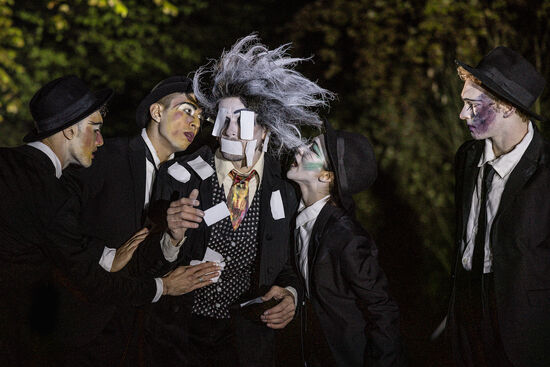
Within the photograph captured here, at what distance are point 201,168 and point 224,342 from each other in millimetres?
998

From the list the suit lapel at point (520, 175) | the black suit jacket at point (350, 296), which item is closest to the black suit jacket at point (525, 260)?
the suit lapel at point (520, 175)

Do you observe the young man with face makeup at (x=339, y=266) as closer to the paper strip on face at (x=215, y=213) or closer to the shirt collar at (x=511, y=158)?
the paper strip on face at (x=215, y=213)

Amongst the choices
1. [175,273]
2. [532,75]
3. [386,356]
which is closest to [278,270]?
[175,273]

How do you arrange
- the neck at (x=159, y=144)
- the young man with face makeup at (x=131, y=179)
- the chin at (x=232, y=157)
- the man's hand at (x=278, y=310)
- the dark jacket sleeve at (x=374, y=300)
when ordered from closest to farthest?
the dark jacket sleeve at (x=374, y=300), the man's hand at (x=278, y=310), the chin at (x=232, y=157), the young man with face makeup at (x=131, y=179), the neck at (x=159, y=144)

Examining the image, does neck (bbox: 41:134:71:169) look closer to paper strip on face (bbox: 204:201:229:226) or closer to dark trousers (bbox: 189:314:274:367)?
paper strip on face (bbox: 204:201:229:226)

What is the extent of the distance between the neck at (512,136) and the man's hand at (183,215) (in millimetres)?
1637

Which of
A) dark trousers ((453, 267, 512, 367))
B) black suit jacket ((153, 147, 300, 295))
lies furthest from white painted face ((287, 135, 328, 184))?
dark trousers ((453, 267, 512, 367))

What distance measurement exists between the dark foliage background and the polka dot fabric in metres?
2.05

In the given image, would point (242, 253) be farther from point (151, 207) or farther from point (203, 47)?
point (203, 47)

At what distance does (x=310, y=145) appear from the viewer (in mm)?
3000

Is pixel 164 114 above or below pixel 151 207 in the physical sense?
above

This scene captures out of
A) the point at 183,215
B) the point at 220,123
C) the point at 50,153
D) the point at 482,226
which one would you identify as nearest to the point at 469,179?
the point at 482,226

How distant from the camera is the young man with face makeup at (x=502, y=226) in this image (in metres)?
2.64

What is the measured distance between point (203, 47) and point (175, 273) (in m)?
6.33
